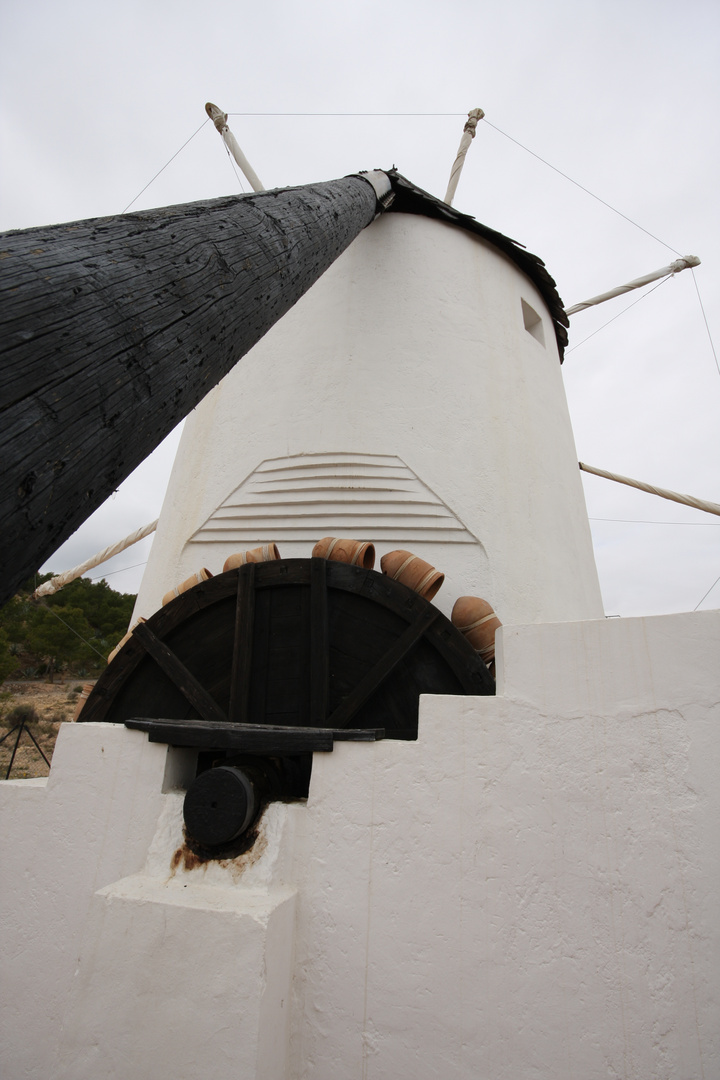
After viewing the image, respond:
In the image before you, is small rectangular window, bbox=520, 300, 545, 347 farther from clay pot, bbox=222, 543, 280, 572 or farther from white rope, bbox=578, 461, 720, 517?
clay pot, bbox=222, 543, 280, 572

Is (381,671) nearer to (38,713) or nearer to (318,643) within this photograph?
(318,643)

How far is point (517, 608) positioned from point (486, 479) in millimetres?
1071

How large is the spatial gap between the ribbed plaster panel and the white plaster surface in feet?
6.08

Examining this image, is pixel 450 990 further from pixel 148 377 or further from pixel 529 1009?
pixel 148 377

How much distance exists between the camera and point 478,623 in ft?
12.1

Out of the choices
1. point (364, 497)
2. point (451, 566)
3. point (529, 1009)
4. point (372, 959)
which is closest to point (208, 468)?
point (364, 497)

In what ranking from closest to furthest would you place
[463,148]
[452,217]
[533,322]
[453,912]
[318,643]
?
1. [453,912]
2. [318,643]
3. [452,217]
4. [533,322]
5. [463,148]

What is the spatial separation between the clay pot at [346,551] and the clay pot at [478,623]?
67cm

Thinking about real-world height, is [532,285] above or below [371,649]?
above

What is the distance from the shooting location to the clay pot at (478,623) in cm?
361

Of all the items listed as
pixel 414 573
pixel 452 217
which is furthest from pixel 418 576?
pixel 452 217

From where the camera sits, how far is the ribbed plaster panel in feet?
14.8

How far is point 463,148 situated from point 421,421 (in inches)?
194

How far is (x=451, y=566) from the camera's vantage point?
14.0 feet
